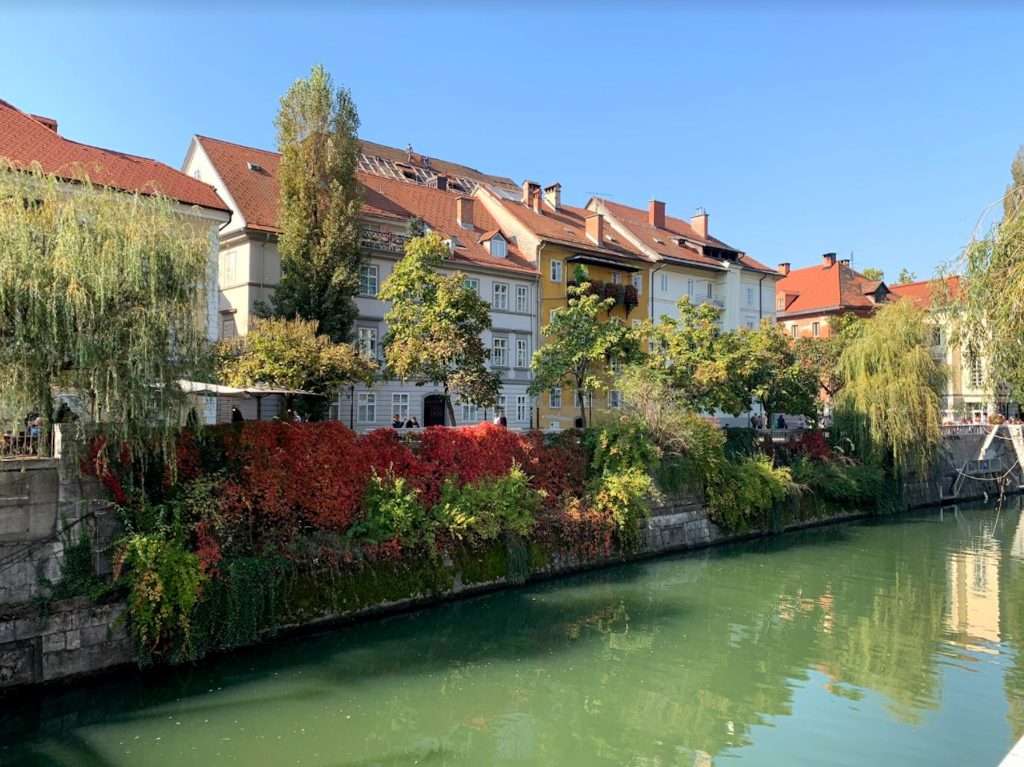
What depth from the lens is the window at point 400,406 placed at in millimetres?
27891

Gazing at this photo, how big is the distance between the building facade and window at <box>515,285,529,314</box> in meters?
0.04

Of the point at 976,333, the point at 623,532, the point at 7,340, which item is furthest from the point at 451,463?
the point at 976,333

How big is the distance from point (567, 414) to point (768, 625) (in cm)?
1920

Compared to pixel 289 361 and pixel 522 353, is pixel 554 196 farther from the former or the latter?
pixel 289 361

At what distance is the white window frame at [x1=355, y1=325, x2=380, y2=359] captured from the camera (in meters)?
26.5

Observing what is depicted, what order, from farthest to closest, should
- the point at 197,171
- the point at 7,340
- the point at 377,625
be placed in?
the point at 197,171
the point at 377,625
the point at 7,340

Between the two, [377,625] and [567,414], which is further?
[567,414]

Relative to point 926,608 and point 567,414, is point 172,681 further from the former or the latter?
point 567,414

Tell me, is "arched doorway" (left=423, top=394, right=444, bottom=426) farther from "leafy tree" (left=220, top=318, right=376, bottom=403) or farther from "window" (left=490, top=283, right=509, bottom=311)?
"leafy tree" (left=220, top=318, right=376, bottom=403)

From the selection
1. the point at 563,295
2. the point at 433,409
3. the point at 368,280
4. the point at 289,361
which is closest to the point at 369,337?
the point at 368,280

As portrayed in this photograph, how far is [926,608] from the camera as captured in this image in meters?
16.7

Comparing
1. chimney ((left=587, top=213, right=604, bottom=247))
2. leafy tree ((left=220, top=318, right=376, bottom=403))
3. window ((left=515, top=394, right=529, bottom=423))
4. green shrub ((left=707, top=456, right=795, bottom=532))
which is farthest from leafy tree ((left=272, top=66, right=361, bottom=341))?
chimney ((left=587, top=213, right=604, bottom=247))

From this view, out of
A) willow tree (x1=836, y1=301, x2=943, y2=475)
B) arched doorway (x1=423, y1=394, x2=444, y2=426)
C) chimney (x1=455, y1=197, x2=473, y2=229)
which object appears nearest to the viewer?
willow tree (x1=836, y1=301, x2=943, y2=475)

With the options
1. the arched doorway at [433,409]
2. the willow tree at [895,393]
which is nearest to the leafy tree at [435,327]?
the arched doorway at [433,409]
